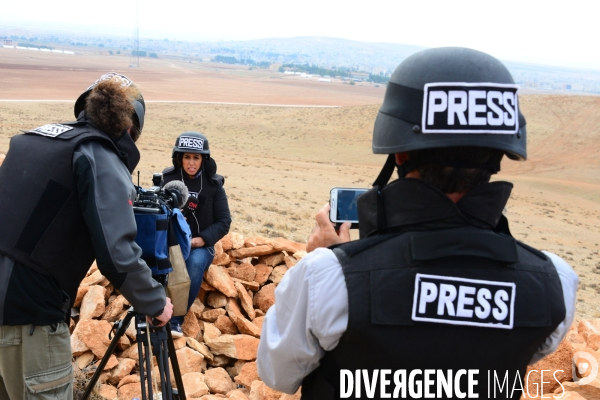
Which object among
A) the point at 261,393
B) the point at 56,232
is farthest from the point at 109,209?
the point at 261,393

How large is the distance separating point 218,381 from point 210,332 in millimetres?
722

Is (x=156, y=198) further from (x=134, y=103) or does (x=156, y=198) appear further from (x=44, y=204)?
(x=44, y=204)

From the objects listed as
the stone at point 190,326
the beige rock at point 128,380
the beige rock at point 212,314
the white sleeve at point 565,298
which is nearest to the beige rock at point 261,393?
the beige rock at point 128,380

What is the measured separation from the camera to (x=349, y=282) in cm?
148

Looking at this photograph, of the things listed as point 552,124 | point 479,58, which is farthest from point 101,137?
point 552,124

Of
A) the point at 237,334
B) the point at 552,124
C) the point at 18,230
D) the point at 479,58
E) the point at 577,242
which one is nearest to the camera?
the point at 479,58

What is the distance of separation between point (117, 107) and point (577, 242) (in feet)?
54.6

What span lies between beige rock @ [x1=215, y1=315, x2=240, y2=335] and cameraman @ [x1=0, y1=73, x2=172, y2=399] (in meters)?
2.48

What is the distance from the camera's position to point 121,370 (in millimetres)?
4203

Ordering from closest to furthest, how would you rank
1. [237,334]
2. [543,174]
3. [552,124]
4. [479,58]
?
[479,58] → [237,334] → [543,174] → [552,124]

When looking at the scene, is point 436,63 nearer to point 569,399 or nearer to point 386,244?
point 386,244

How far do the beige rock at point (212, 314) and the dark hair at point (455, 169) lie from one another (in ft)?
12.9

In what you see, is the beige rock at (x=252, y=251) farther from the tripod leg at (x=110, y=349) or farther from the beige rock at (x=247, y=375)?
the tripod leg at (x=110, y=349)

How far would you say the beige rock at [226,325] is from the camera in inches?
202
